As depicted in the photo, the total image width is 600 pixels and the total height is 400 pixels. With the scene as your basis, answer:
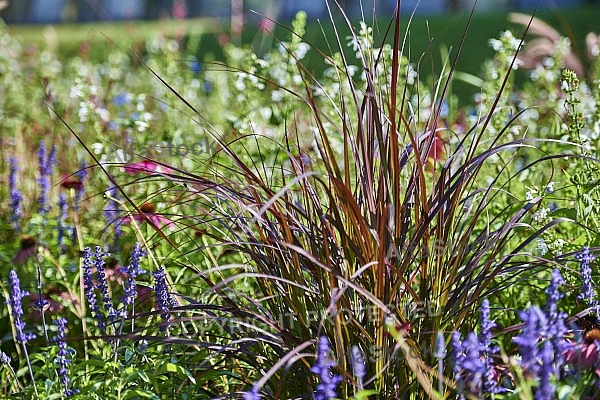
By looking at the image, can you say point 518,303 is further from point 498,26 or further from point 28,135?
point 498,26

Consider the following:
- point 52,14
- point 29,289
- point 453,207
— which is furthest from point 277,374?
point 52,14

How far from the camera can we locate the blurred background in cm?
1609

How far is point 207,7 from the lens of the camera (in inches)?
922

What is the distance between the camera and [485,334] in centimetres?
177

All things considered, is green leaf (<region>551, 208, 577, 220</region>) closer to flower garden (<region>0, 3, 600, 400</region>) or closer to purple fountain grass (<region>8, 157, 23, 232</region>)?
flower garden (<region>0, 3, 600, 400</region>)

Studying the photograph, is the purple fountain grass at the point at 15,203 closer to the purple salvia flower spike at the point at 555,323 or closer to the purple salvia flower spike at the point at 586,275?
the purple salvia flower spike at the point at 586,275

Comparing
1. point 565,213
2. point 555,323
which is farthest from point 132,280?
point 565,213

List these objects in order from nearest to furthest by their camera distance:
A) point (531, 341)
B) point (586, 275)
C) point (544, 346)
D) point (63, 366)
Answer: point (531, 341) < point (544, 346) < point (586, 275) < point (63, 366)

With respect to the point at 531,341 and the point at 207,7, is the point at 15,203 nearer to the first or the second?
the point at 531,341

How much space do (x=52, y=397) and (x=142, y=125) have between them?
1.58 m

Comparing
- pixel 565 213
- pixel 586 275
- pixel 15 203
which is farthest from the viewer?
pixel 15 203

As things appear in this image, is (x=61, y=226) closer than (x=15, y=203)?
Yes

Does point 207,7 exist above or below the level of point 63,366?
above

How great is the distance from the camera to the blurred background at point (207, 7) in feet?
52.8
